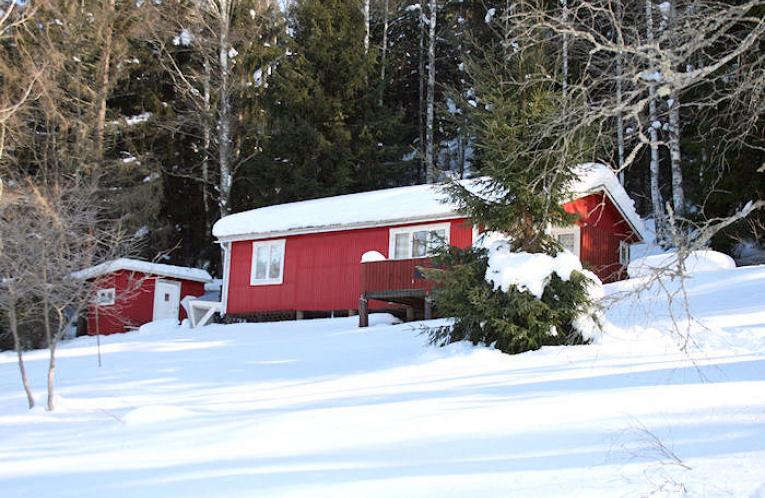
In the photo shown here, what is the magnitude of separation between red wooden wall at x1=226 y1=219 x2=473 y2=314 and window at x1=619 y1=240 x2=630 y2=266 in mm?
6361

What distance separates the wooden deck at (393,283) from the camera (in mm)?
15805

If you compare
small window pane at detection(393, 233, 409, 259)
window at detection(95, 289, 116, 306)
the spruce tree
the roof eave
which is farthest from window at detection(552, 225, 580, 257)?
the spruce tree

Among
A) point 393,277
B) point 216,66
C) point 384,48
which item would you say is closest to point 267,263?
point 393,277

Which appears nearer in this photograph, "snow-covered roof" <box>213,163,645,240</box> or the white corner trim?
"snow-covered roof" <box>213,163,645,240</box>

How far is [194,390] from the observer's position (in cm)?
1032

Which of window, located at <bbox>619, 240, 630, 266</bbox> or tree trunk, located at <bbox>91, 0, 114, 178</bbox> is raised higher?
tree trunk, located at <bbox>91, 0, 114, 178</bbox>

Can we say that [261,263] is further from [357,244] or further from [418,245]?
[418,245]

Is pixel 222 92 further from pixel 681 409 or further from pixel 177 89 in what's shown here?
pixel 681 409

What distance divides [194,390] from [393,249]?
9.09 metres

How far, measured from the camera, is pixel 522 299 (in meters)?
10.4

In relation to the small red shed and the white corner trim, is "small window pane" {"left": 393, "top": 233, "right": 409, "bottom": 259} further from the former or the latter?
the small red shed

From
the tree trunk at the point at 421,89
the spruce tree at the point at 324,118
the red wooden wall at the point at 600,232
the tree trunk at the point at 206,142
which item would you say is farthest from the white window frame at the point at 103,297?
the tree trunk at the point at 421,89

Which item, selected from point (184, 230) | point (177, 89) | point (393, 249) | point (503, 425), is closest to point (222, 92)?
A: point (177, 89)

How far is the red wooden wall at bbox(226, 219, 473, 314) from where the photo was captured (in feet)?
63.1
